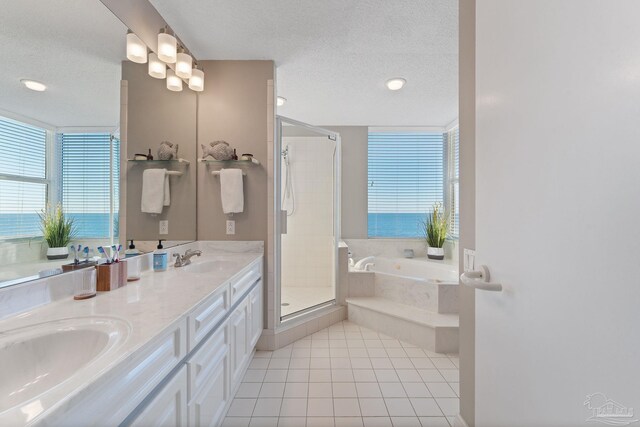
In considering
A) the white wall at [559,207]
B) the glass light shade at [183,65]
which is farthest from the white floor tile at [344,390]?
the glass light shade at [183,65]

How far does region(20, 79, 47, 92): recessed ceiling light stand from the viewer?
0.98 m

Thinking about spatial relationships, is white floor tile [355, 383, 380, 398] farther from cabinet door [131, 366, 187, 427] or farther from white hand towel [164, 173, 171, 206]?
A: white hand towel [164, 173, 171, 206]

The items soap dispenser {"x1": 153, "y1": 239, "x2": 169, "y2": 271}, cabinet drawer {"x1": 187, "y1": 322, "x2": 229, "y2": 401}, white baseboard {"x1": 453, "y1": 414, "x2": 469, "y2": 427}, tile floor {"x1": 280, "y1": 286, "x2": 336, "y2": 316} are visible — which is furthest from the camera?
tile floor {"x1": 280, "y1": 286, "x2": 336, "y2": 316}

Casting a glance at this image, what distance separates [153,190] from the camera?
1865 millimetres

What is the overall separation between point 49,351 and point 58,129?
91 cm

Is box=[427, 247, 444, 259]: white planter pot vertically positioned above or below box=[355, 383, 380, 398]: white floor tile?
above

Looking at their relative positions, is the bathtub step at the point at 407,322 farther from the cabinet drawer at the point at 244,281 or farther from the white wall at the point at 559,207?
the white wall at the point at 559,207

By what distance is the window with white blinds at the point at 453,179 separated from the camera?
147 inches

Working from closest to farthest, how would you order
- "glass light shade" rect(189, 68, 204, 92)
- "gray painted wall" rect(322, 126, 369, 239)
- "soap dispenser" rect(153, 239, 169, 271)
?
"soap dispenser" rect(153, 239, 169, 271) < "glass light shade" rect(189, 68, 204, 92) < "gray painted wall" rect(322, 126, 369, 239)

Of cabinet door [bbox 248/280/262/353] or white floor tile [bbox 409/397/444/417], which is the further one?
cabinet door [bbox 248/280/262/353]

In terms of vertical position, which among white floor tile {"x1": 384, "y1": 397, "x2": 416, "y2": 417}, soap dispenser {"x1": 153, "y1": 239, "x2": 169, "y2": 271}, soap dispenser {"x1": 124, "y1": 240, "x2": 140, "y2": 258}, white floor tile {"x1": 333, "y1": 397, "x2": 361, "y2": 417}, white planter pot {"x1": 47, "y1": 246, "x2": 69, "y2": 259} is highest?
white planter pot {"x1": 47, "y1": 246, "x2": 69, "y2": 259}

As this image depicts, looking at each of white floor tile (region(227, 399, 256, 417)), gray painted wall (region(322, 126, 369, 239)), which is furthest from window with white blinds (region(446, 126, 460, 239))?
white floor tile (region(227, 399, 256, 417))

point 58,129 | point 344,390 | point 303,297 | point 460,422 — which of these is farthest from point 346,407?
point 58,129

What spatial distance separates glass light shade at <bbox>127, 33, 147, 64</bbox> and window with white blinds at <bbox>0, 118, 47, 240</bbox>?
0.80 meters
